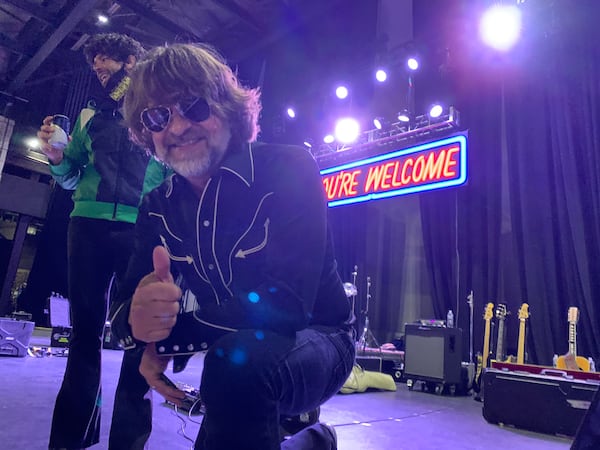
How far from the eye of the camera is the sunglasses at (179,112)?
1006 millimetres

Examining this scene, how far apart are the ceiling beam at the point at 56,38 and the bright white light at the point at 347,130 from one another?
3.65 metres

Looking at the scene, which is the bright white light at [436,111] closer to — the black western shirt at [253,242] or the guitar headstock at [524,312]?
the guitar headstock at [524,312]

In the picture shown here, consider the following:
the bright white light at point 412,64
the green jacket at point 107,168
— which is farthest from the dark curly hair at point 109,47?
the bright white light at point 412,64

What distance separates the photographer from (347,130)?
6.61 m

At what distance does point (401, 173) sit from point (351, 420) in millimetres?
3805

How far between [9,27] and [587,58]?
7.84 meters

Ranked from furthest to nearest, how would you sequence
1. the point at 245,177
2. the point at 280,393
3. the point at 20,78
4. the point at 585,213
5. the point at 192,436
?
the point at 20,78 < the point at 585,213 < the point at 192,436 < the point at 245,177 < the point at 280,393

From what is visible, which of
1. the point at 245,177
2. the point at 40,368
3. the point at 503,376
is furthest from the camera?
the point at 40,368

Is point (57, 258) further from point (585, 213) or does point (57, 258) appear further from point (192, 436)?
point (585, 213)

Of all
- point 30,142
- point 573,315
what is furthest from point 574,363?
point 30,142

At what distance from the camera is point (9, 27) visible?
21.2 ft

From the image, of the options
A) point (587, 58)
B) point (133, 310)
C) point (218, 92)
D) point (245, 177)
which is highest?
point (587, 58)

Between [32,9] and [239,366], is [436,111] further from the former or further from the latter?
[239,366]

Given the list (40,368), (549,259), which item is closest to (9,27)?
(40,368)
